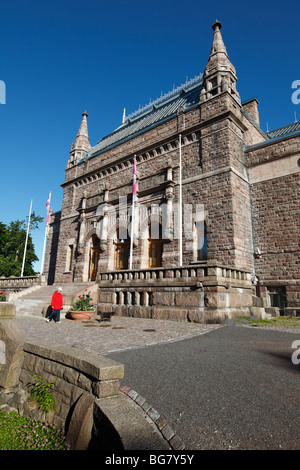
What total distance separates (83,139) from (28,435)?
26902 millimetres

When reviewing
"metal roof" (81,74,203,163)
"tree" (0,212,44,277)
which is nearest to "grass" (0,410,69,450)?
"metal roof" (81,74,203,163)

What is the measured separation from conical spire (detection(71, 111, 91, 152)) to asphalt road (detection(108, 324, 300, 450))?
24640 millimetres

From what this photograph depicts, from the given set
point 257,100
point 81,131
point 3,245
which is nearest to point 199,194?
point 257,100

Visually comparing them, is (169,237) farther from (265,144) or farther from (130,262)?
(265,144)

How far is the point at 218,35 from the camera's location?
54.1ft

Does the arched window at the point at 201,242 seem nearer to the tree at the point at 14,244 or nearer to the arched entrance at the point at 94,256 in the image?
the arched entrance at the point at 94,256

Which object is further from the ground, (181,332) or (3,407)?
(181,332)

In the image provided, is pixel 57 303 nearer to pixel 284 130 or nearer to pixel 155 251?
pixel 155 251

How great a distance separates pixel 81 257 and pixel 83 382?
60.9 feet

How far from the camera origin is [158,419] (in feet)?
7.93

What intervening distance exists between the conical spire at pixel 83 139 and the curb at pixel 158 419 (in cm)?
2621

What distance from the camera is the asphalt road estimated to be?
2.19 meters

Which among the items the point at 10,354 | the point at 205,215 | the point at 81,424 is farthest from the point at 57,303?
the point at 205,215
